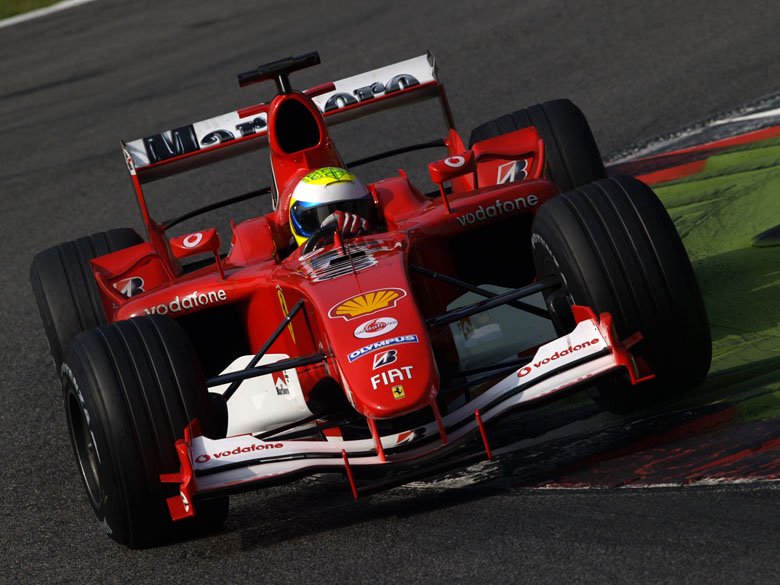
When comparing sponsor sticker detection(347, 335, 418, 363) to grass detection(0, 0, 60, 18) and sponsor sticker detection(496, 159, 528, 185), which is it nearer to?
sponsor sticker detection(496, 159, 528, 185)

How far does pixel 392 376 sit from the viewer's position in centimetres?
493

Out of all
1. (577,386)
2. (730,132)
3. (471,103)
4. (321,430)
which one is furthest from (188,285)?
(471,103)

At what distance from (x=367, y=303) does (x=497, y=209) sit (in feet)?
3.87

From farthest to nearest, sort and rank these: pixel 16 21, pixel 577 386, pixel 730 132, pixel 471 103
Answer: pixel 16 21
pixel 471 103
pixel 730 132
pixel 577 386

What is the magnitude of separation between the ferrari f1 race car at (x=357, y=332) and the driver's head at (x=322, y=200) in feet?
0.29

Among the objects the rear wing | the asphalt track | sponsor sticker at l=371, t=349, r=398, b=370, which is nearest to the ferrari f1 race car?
sponsor sticker at l=371, t=349, r=398, b=370

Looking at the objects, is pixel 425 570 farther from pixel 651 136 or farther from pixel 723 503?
pixel 651 136

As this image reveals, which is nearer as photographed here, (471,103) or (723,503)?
(723,503)

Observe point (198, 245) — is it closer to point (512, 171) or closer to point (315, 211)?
point (315, 211)

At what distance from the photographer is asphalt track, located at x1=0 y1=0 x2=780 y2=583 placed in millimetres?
4414

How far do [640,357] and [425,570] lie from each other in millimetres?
1263

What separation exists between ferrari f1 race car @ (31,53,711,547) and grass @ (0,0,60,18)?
12372 millimetres

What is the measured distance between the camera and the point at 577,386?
4934mm

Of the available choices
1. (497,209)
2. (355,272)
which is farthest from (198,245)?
(497,209)
